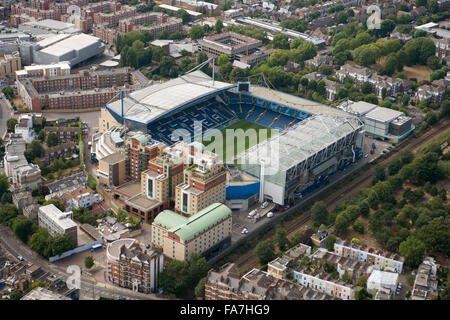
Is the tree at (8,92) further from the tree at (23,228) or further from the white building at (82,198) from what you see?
the tree at (23,228)

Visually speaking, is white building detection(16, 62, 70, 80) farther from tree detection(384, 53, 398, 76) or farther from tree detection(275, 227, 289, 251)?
tree detection(275, 227, 289, 251)

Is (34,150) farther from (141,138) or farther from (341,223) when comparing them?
(341,223)

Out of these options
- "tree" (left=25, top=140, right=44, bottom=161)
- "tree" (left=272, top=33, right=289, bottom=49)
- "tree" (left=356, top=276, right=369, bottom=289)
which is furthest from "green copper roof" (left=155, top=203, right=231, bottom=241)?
"tree" (left=272, top=33, right=289, bottom=49)

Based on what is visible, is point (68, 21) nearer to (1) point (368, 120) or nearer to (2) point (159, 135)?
(2) point (159, 135)

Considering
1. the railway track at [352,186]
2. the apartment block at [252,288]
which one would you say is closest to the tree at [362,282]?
the apartment block at [252,288]

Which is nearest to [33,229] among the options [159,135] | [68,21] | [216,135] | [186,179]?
[186,179]

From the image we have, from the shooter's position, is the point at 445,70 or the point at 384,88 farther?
the point at 445,70
